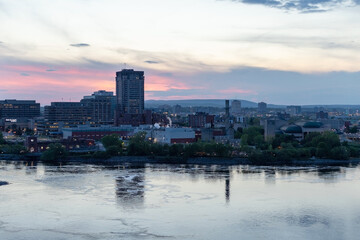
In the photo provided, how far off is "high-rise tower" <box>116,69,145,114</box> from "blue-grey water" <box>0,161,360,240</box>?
145ft

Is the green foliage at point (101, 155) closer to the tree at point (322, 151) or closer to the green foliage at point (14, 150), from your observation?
the green foliage at point (14, 150)

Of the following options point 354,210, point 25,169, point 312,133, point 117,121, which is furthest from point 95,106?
point 354,210

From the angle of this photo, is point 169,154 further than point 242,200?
Yes

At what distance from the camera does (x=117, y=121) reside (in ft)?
136

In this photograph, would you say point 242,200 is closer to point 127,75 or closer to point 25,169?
point 25,169

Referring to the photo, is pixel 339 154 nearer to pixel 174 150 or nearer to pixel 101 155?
pixel 174 150

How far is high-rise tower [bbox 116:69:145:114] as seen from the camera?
63719 millimetres

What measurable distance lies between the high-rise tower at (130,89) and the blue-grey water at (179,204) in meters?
44.2

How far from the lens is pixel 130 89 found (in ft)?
211

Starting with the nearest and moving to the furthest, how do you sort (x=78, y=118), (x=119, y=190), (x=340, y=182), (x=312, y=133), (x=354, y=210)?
(x=354, y=210) → (x=119, y=190) → (x=340, y=182) → (x=312, y=133) → (x=78, y=118)

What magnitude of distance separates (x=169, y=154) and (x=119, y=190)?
920 cm

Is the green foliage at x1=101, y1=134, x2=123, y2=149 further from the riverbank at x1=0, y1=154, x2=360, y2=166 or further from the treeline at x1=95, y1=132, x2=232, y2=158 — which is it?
the riverbank at x1=0, y1=154, x2=360, y2=166

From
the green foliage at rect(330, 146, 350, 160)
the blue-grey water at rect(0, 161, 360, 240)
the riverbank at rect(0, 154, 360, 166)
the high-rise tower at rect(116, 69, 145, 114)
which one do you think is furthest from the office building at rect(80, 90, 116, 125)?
the blue-grey water at rect(0, 161, 360, 240)

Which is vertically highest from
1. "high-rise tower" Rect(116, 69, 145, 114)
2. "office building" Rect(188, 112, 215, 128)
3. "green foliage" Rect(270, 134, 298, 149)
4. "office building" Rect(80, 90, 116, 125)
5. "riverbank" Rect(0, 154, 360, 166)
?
"high-rise tower" Rect(116, 69, 145, 114)
